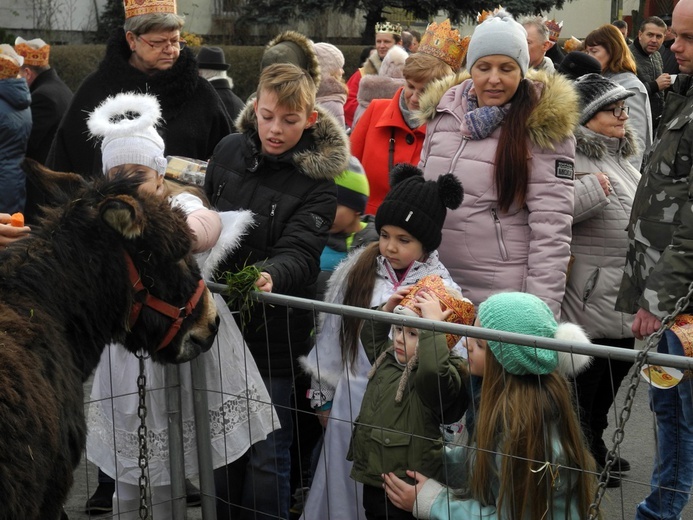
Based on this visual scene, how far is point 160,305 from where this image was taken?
4105mm

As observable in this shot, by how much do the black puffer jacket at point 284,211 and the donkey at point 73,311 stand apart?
59 centimetres

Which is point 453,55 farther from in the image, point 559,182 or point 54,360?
point 54,360

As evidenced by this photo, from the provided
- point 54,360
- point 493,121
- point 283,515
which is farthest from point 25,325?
point 493,121

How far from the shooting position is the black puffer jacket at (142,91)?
6.36 metres

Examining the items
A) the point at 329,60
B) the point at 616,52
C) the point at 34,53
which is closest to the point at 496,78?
the point at 616,52

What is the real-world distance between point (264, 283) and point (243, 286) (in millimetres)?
102

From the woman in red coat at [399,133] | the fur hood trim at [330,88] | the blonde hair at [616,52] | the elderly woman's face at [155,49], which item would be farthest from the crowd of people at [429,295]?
the fur hood trim at [330,88]

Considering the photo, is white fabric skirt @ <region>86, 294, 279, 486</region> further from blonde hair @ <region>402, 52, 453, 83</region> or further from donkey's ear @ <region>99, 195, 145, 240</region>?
blonde hair @ <region>402, 52, 453, 83</region>

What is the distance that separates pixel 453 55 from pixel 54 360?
176 inches

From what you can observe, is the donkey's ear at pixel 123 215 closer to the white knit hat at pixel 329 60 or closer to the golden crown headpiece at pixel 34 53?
the white knit hat at pixel 329 60

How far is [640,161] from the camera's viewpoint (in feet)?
23.8

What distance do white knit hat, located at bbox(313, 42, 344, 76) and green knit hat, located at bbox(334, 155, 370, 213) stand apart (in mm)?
3482

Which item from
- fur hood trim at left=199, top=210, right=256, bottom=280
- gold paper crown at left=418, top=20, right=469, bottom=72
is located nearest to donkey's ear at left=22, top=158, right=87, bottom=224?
fur hood trim at left=199, top=210, right=256, bottom=280

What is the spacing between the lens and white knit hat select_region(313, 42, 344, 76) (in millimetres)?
9227
